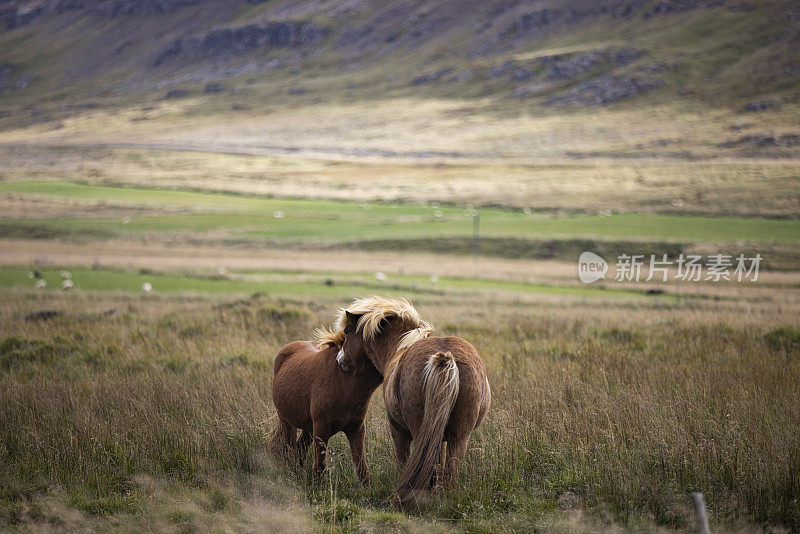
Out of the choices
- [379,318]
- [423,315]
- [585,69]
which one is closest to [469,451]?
[379,318]

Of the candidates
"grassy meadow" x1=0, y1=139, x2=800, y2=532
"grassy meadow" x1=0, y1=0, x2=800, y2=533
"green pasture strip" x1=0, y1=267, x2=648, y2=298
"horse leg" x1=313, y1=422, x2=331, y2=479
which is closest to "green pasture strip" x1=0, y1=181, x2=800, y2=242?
"grassy meadow" x1=0, y1=0, x2=800, y2=533

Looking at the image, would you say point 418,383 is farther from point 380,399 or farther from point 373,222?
point 373,222

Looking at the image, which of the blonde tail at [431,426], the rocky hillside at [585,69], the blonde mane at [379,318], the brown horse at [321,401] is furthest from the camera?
the rocky hillside at [585,69]

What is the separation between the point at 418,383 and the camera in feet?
17.0

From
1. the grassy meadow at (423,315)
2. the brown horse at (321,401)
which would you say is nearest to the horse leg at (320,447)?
the brown horse at (321,401)

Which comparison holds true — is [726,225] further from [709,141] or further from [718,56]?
[718,56]

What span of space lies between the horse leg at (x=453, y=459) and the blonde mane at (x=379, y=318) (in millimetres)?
816

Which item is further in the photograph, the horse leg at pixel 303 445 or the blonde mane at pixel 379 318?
the horse leg at pixel 303 445

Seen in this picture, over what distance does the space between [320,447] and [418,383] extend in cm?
127

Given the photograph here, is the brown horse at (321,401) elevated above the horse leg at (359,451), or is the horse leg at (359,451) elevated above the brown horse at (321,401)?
the brown horse at (321,401)

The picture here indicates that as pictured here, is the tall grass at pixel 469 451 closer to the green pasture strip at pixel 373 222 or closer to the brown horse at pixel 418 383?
the brown horse at pixel 418 383

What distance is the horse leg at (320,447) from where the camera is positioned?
5.68 m

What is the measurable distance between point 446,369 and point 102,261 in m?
27.8

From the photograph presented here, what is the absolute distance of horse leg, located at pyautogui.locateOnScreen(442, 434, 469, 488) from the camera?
5.25 m
